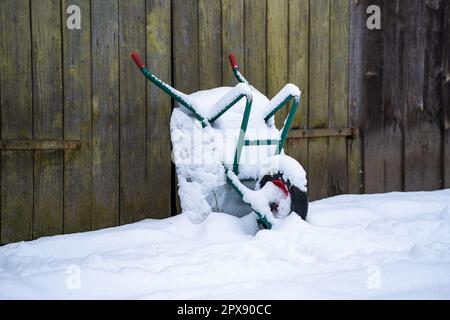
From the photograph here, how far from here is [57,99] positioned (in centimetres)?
326

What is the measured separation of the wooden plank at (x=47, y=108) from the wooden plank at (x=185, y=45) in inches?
30.6

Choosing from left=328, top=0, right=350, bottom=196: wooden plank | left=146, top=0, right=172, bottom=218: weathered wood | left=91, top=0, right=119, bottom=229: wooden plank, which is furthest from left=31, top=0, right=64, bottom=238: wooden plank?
left=328, top=0, right=350, bottom=196: wooden plank

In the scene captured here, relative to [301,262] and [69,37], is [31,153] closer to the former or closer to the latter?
[69,37]

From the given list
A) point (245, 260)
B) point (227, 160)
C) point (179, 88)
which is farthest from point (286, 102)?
point (245, 260)

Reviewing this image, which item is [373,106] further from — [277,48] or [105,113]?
[105,113]

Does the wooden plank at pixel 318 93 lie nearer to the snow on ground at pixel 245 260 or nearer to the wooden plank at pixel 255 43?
the wooden plank at pixel 255 43

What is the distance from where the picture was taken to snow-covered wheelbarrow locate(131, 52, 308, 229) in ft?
9.58

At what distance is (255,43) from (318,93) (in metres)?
0.68

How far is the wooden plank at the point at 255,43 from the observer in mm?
3830

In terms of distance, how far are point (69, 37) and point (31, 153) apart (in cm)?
76

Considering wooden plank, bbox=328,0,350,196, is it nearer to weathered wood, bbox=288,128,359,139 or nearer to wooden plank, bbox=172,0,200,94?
weathered wood, bbox=288,128,359,139

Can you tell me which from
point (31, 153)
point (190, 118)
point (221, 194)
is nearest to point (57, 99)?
point (31, 153)

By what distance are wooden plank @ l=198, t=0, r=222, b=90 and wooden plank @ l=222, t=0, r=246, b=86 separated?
0.03m

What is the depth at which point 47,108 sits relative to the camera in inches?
127
